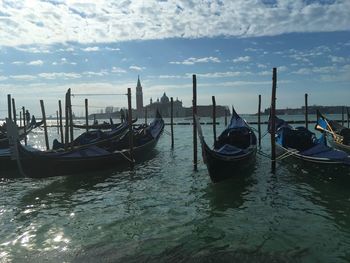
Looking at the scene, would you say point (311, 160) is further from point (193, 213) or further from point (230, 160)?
point (193, 213)

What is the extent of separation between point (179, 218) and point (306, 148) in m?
7.71

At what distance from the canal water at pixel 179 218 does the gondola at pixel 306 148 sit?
390 millimetres

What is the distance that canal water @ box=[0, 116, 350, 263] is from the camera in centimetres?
A: 563

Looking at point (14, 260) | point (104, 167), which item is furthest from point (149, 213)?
point (104, 167)

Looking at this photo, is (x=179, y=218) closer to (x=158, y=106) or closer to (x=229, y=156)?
(x=229, y=156)

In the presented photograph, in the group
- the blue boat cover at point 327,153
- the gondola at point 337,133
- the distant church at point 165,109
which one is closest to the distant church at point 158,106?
the distant church at point 165,109

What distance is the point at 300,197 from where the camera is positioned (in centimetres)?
875

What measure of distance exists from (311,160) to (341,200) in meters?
2.48

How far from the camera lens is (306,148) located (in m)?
13.4

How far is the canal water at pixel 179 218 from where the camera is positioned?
5.63m

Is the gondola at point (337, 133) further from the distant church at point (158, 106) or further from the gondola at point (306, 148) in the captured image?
the distant church at point (158, 106)

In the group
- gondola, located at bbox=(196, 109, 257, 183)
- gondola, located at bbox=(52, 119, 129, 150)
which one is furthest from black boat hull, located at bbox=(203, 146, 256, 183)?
gondola, located at bbox=(52, 119, 129, 150)

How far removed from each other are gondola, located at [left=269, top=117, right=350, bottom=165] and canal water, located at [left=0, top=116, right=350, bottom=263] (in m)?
0.39

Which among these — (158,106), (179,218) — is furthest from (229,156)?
(158,106)
